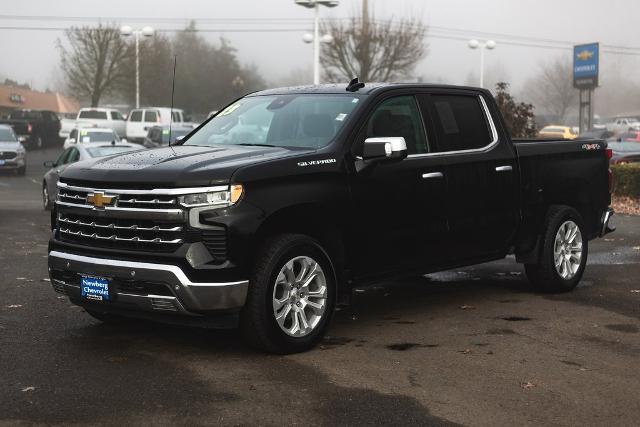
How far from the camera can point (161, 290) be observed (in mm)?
5840

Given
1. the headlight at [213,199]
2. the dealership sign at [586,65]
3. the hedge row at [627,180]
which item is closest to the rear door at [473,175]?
the headlight at [213,199]

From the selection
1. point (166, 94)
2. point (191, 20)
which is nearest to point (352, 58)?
point (166, 94)

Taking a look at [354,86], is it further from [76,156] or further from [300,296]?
[76,156]

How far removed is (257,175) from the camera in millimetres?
5988

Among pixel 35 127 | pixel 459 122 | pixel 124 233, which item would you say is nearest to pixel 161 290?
pixel 124 233

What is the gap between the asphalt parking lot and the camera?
4.94m

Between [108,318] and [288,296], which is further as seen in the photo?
[108,318]

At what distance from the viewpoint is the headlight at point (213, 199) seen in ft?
19.1

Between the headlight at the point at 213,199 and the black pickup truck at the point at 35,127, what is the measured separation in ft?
139

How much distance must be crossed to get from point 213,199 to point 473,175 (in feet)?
8.75

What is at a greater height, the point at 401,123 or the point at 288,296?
the point at 401,123

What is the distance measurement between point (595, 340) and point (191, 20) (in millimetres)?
95164

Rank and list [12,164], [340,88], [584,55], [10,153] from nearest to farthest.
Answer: [340,88] → [10,153] → [12,164] → [584,55]

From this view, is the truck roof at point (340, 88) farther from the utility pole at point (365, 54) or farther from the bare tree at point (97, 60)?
the bare tree at point (97, 60)
